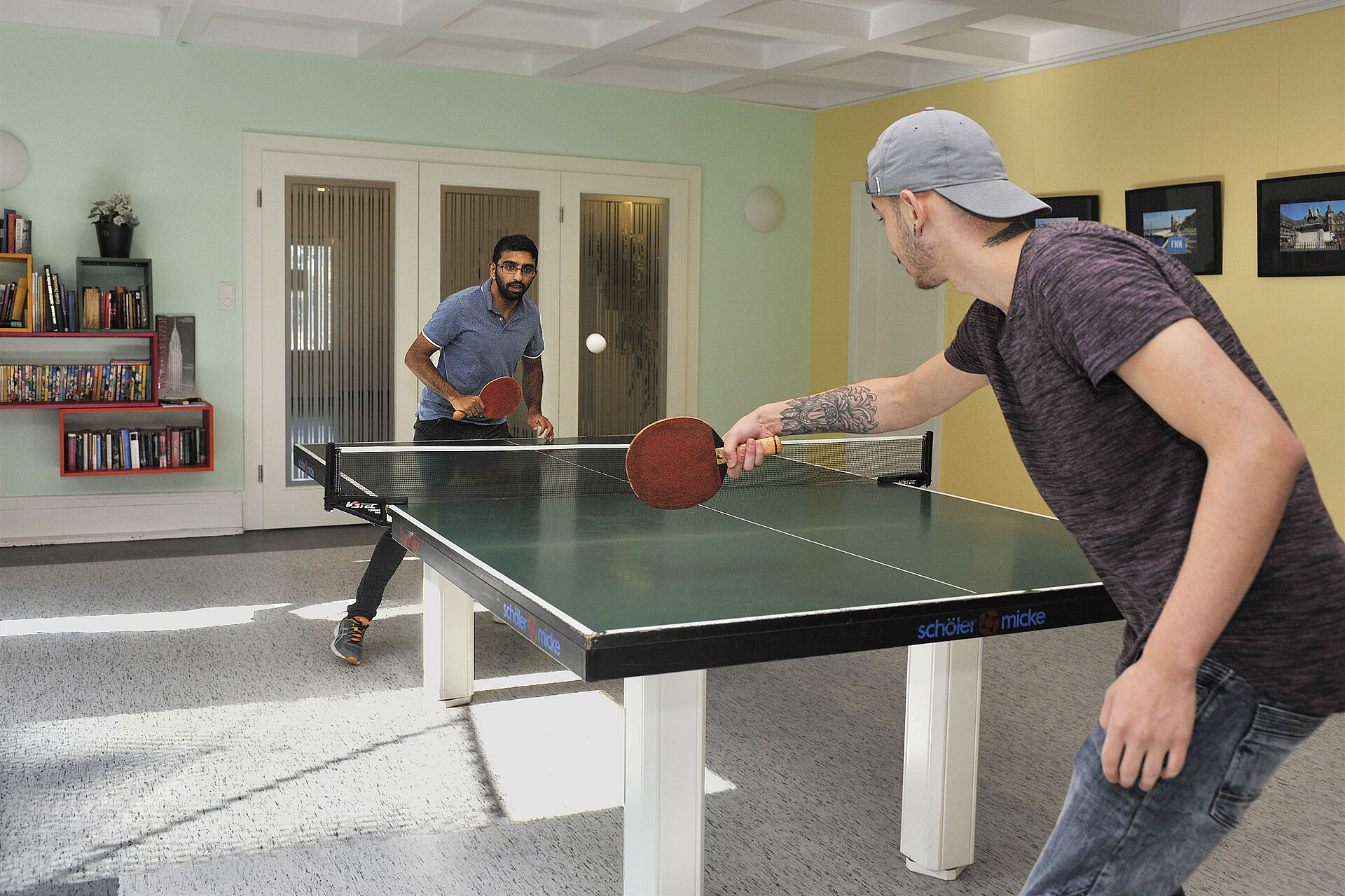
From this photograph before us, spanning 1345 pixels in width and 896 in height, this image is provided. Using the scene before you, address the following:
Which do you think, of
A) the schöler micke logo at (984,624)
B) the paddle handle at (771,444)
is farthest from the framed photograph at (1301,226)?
the paddle handle at (771,444)

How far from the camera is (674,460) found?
7.65ft

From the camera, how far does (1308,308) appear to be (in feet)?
16.5

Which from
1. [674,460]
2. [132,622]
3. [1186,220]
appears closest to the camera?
[674,460]

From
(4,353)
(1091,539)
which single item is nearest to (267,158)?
(4,353)

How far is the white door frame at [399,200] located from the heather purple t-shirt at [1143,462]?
6.00m

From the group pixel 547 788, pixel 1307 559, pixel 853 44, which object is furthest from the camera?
pixel 853 44

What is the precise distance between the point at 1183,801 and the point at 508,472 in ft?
8.66

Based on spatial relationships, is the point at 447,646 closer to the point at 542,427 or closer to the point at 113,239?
the point at 542,427

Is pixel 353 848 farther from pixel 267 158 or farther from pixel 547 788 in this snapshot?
pixel 267 158

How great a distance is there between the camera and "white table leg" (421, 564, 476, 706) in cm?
368

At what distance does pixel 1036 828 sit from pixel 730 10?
383 centimetres

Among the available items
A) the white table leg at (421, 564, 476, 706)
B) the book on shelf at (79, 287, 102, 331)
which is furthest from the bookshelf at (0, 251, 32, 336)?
the white table leg at (421, 564, 476, 706)

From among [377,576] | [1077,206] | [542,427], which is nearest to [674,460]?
[377,576]

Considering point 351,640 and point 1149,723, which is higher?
point 1149,723
